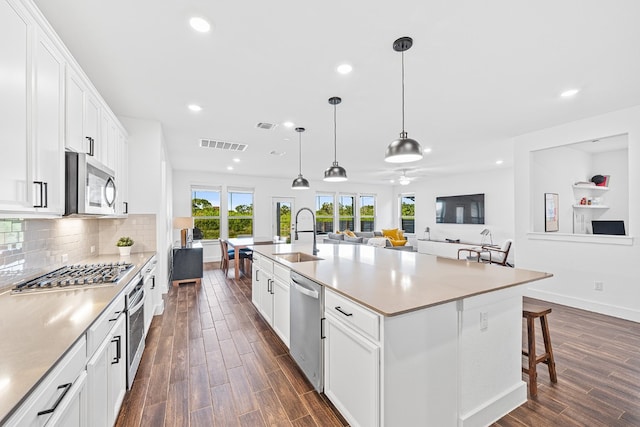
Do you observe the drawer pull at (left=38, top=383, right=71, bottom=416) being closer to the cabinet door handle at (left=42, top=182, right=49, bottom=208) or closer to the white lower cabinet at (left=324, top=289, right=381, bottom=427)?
the cabinet door handle at (left=42, top=182, right=49, bottom=208)

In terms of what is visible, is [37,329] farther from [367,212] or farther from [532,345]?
[367,212]

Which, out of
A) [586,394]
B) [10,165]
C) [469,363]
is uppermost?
[10,165]

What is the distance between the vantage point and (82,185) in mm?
1880

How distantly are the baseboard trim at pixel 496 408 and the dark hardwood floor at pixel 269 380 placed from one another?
41 mm

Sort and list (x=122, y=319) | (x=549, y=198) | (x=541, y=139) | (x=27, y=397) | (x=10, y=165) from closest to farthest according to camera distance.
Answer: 1. (x=27, y=397)
2. (x=10, y=165)
3. (x=122, y=319)
4. (x=541, y=139)
5. (x=549, y=198)

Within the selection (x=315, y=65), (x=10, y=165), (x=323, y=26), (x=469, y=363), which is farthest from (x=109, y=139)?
(x=469, y=363)

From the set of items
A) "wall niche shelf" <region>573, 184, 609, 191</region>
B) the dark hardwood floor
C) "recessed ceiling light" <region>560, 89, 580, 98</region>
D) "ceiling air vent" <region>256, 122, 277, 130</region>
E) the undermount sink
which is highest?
"recessed ceiling light" <region>560, 89, 580, 98</region>

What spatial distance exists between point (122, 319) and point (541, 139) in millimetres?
5769

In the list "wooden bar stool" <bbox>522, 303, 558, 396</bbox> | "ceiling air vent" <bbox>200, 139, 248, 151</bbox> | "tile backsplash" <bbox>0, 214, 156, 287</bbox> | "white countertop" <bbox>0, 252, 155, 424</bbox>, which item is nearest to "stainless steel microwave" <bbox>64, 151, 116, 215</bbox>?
"tile backsplash" <bbox>0, 214, 156, 287</bbox>

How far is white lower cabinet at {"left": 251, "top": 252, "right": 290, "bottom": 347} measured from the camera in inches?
105

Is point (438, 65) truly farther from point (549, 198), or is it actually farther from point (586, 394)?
point (549, 198)

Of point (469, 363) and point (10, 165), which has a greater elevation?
point (10, 165)

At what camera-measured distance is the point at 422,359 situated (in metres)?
1.51

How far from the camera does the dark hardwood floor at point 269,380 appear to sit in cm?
184
